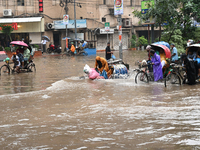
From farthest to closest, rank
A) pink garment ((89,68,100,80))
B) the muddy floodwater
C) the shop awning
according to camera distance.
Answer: the shop awning, pink garment ((89,68,100,80)), the muddy floodwater

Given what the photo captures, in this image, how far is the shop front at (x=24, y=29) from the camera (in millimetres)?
39531

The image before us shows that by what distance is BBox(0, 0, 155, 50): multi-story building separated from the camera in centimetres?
4047

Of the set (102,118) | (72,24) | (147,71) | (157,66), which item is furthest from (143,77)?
(72,24)

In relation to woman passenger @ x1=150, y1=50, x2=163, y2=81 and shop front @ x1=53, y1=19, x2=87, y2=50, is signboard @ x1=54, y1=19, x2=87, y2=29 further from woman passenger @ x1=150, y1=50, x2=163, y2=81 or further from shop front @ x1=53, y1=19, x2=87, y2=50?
woman passenger @ x1=150, y1=50, x2=163, y2=81

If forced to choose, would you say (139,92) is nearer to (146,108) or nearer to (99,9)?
(146,108)

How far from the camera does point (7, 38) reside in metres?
41.1

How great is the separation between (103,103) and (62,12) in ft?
123

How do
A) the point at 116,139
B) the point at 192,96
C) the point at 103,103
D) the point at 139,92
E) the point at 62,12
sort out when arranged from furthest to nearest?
the point at 62,12, the point at 139,92, the point at 192,96, the point at 103,103, the point at 116,139

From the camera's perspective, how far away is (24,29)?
4097 cm

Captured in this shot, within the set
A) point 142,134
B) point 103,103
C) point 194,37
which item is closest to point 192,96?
point 103,103

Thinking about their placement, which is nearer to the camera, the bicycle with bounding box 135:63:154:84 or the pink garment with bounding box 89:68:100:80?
the bicycle with bounding box 135:63:154:84

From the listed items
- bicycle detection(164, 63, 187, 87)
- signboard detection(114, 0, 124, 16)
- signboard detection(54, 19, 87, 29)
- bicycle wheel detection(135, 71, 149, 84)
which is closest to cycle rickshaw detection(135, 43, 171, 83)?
bicycle wheel detection(135, 71, 149, 84)

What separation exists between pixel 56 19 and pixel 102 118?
3804 cm

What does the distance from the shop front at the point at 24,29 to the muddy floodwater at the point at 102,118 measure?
2967 centimetres
